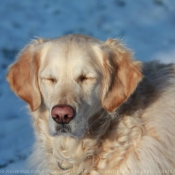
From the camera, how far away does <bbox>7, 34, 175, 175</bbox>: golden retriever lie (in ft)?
12.8

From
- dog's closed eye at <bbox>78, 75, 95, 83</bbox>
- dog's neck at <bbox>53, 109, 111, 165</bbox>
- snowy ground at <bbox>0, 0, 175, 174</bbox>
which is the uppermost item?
snowy ground at <bbox>0, 0, 175, 174</bbox>

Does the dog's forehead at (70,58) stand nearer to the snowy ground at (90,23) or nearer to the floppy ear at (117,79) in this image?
the floppy ear at (117,79)

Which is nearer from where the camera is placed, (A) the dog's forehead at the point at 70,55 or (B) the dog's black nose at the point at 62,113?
(B) the dog's black nose at the point at 62,113

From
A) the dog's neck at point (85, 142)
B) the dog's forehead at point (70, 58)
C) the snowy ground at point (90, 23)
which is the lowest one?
the dog's neck at point (85, 142)

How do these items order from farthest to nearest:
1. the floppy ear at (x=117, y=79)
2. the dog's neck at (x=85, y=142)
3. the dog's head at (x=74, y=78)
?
the dog's neck at (x=85, y=142) < the floppy ear at (x=117, y=79) < the dog's head at (x=74, y=78)

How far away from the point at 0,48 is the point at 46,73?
371 centimetres

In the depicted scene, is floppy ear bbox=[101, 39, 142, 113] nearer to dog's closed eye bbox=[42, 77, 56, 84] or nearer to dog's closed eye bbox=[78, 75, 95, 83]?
dog's closed eye bbox=[78, 75, 95, 83]

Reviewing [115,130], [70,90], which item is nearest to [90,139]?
[115,130]

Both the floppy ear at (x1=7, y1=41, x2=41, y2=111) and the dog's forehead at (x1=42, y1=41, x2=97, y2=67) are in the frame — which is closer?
the dog's forehead at (x1=42, y1=41, x2=97, y2=67)

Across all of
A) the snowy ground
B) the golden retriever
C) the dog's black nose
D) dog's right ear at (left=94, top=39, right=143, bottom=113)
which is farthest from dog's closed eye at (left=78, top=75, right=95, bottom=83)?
the snowy ground

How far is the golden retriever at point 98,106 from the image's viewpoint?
3.89 meters

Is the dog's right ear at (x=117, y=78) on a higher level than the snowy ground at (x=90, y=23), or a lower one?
lower

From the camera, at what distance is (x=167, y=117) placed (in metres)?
4.23

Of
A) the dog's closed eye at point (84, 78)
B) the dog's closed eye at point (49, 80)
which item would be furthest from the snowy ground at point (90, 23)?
the dog's closed eye at point (84, 78)
